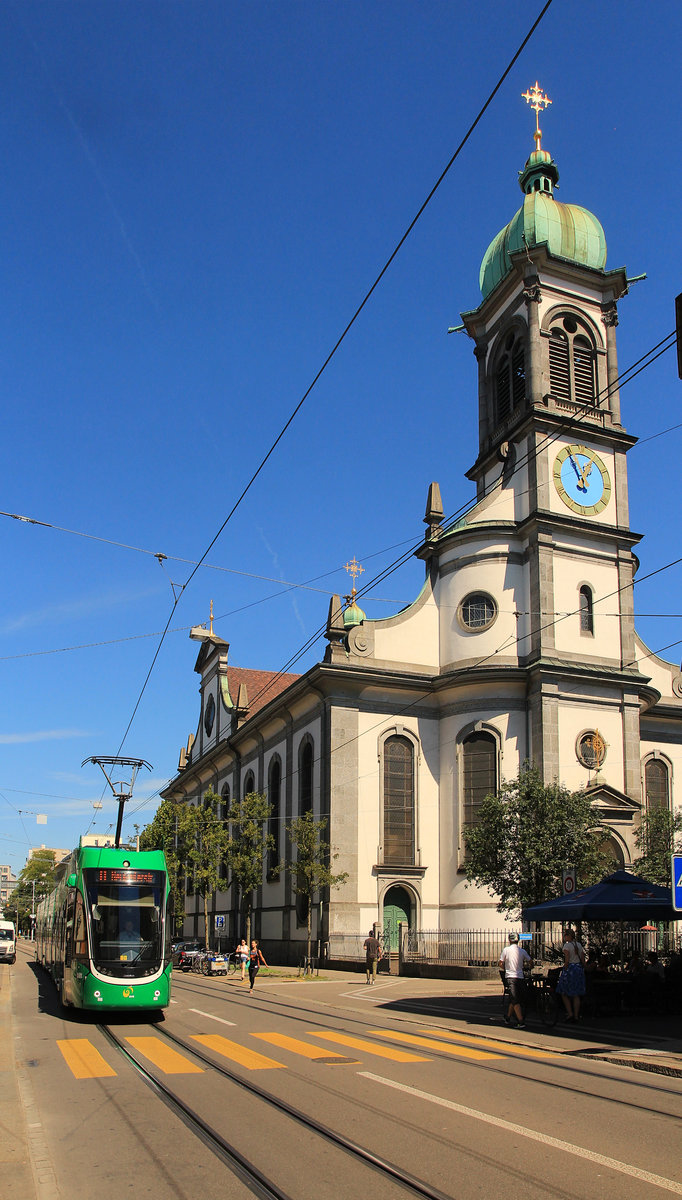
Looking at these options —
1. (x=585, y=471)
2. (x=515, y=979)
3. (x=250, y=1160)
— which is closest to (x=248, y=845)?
(x=585, y=471)

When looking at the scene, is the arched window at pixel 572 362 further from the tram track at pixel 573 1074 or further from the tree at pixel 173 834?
the tram track at pixel 573 1074

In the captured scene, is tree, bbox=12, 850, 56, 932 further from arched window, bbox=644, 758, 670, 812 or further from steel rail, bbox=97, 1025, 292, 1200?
steel rail, bbox=97, 1025, 292, 1200

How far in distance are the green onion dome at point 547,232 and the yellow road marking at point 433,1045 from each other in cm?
3632

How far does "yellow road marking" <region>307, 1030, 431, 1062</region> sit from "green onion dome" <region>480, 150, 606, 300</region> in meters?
36.8

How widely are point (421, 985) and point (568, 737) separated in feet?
40.8

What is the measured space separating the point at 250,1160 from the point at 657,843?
30308 mm

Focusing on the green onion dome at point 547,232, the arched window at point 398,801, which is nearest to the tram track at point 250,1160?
the arched window at point 398,801

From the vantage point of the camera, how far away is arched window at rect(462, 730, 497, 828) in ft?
128

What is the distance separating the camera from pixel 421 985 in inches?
1171

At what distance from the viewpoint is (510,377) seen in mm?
45562

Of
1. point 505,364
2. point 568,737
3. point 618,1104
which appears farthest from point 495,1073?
point 505,364

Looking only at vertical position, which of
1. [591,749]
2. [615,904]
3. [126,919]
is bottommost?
[126,919]

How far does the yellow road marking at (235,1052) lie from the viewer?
1302 centimetres

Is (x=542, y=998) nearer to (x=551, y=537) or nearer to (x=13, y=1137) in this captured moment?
(x=13, y=1137)
